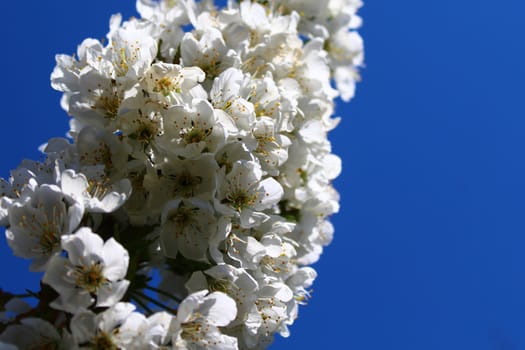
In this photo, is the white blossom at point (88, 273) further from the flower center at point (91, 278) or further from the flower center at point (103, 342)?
the flower center at point (103, 342)

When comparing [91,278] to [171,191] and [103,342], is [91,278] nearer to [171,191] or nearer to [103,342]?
[103,342]

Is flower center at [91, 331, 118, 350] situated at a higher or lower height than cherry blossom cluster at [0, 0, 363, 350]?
lower

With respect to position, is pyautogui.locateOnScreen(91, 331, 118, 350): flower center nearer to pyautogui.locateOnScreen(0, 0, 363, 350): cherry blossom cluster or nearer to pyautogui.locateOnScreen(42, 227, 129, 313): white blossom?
pyautogui.locateOnScreen(0, 0, 363, 350): cherry blossom cluster

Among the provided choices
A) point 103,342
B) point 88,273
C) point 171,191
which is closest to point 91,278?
point 88,273

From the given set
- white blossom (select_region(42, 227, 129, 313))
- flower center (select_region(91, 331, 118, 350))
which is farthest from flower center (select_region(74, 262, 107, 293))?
flower center (select_region(91, 331, 118, 350))

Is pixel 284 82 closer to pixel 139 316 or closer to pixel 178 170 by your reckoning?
pixel 178 170

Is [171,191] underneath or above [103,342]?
above

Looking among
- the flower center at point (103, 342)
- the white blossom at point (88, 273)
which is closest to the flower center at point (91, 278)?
the white blossom at point (88, 273)

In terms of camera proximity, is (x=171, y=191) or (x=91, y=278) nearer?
(x=91, y=278)
